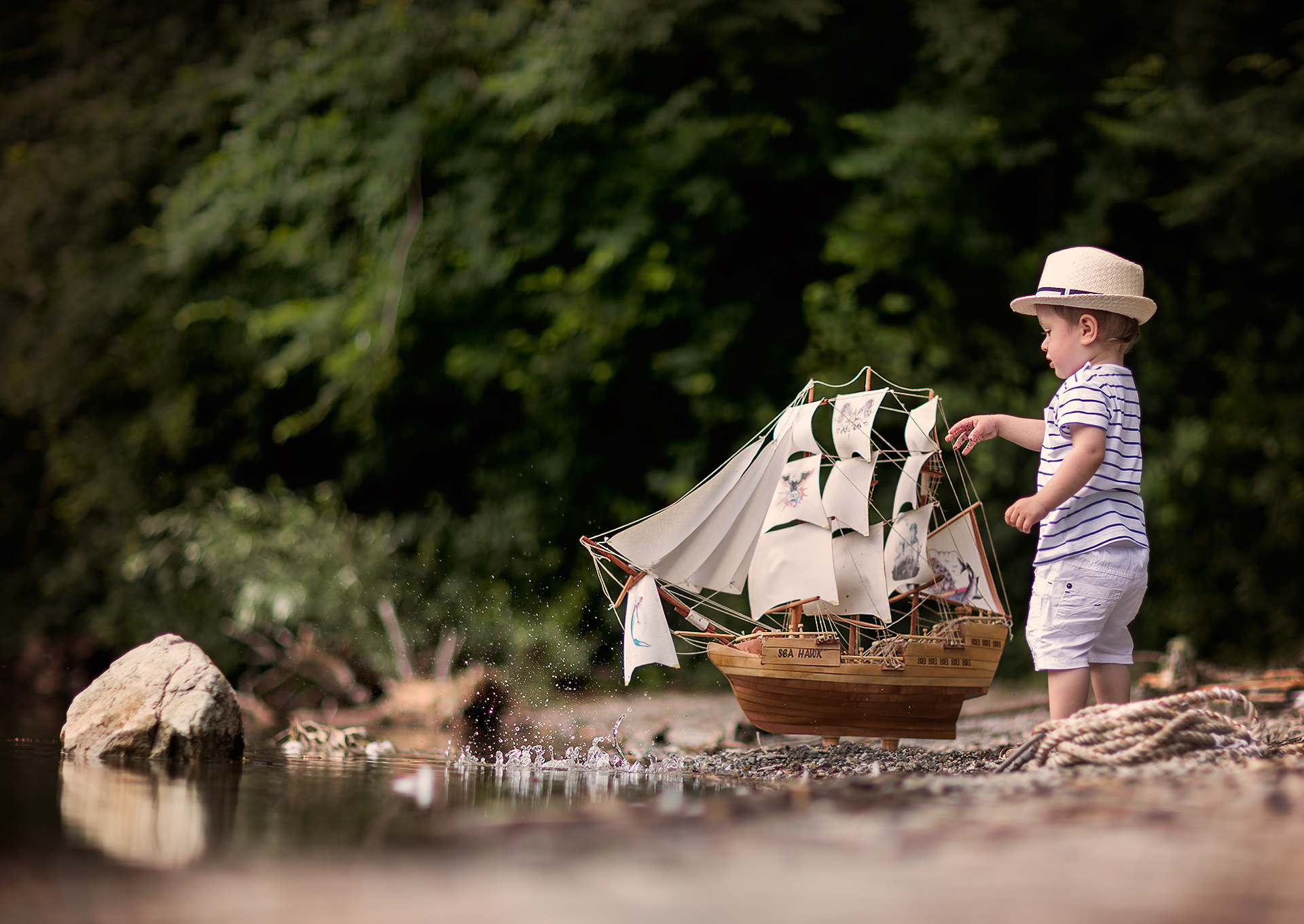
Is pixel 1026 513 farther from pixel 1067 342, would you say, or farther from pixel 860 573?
pixel 860 573

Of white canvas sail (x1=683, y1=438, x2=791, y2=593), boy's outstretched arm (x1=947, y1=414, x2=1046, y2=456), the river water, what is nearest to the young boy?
boy's outstretched arm (x1=947, y1=414, x2=1046, y2=456)

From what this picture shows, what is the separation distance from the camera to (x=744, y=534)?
3.24 meters

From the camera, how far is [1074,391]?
8.41 ft

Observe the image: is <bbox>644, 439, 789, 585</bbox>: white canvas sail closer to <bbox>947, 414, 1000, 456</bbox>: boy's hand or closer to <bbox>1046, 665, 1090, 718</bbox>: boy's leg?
<bbox>947, 414, 1000, 456</bbox>: boy's hand

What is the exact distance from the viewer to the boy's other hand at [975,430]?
9.28 ft

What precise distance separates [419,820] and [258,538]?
4771 millimetres

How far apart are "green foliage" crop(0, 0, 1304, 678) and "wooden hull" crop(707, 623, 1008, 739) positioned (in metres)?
2.87

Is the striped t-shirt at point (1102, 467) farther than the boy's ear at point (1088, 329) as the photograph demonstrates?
No

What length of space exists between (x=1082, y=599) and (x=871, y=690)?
608 mm

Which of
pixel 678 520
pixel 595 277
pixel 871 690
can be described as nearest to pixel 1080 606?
pixel 871 690

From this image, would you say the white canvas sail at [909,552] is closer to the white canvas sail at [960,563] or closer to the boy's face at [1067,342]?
the white canvas sail at [960,563]

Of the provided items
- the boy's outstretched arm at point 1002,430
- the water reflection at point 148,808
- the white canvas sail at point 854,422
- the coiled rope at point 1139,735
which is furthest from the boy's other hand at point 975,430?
the water reflection at point 148,808

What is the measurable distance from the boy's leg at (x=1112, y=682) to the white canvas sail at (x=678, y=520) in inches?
43.8

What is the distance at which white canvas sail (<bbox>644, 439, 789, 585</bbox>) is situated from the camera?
10.3ft
